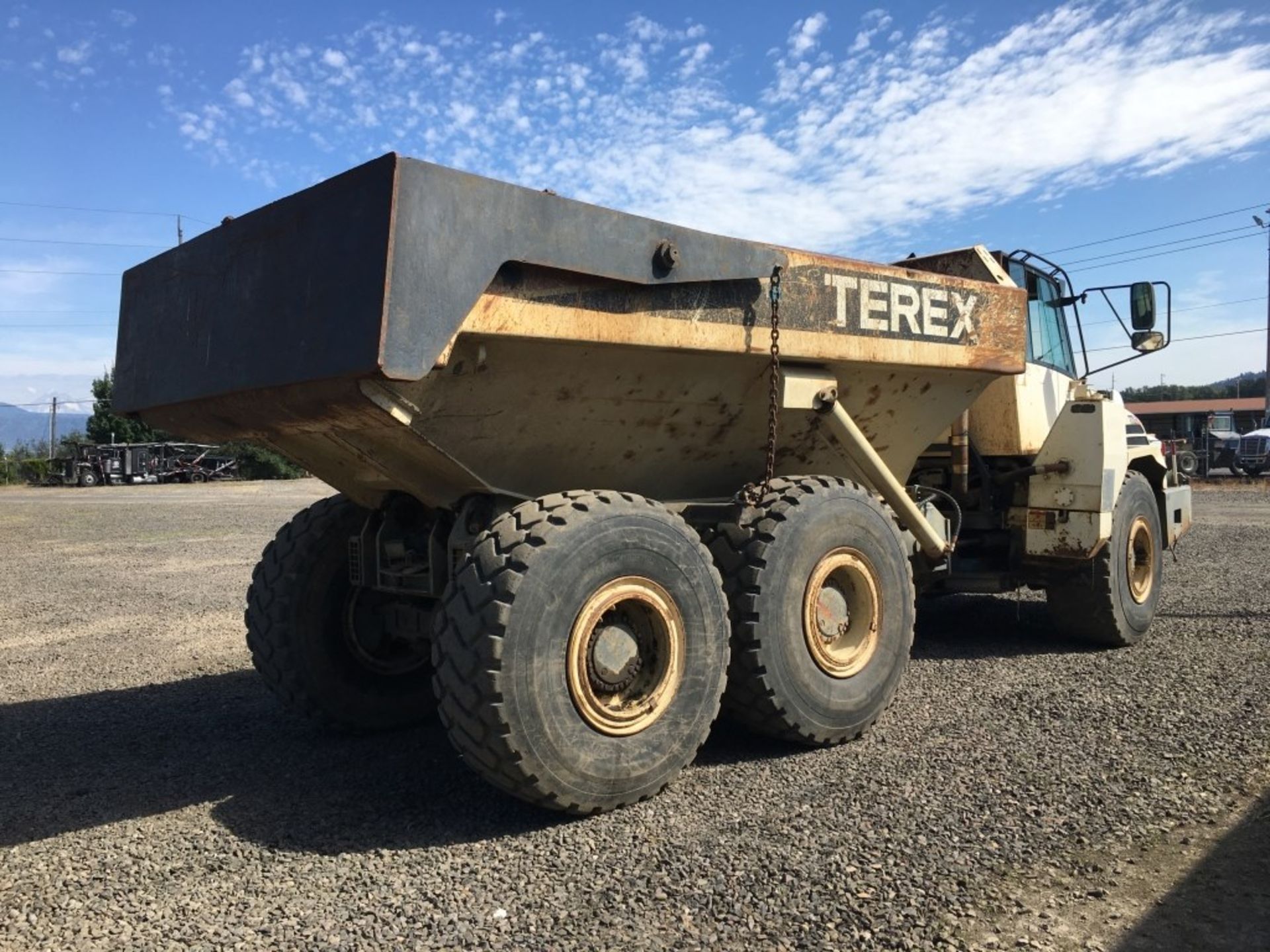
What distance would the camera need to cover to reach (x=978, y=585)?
22.5 ft

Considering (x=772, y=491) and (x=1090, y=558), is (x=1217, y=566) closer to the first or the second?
(x=1090, y=558)

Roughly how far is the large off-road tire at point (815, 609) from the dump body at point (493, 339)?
550 mm

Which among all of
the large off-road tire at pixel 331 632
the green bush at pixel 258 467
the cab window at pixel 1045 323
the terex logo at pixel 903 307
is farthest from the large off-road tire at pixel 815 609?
the green bush at pixel 258 467

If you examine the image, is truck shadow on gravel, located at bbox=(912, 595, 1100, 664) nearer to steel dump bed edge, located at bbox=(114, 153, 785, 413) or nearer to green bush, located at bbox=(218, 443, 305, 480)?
steel dump bed edge, located at bbox=(114, 153, 785, 413)

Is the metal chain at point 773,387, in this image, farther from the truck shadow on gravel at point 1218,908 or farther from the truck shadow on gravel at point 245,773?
the truck shadow on gravel at point 1218,908

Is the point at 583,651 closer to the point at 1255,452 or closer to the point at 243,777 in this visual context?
the point at 243,777

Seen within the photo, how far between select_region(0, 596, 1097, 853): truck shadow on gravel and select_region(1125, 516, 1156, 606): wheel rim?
3650 mm

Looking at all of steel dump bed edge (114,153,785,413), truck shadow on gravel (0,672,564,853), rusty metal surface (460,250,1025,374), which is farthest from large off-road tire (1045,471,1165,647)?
truck shadow on gravel (0,672,564,853)

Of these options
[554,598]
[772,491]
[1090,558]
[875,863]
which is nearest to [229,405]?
[554,598]

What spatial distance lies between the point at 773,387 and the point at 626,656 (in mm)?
1434

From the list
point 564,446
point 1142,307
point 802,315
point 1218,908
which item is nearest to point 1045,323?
point 1142,307

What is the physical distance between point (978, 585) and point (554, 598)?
419 centimetres

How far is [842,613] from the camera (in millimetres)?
4863

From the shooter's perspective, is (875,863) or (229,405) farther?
(229,405)
